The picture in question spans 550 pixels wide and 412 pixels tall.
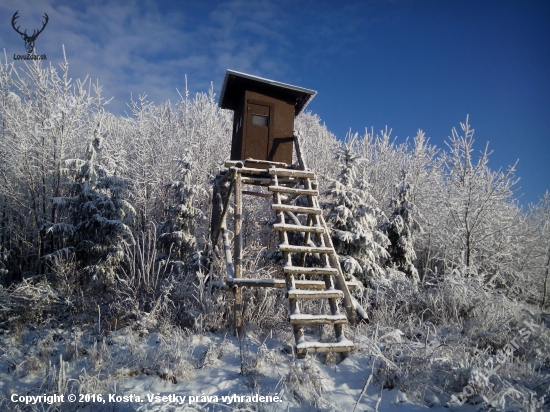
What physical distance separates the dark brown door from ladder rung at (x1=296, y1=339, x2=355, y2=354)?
469 centimetres

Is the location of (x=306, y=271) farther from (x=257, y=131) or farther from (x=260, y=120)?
(x=260, y=120)

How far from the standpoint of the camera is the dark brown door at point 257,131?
7223 millimetres

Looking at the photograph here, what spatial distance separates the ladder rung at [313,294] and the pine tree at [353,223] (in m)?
5.35

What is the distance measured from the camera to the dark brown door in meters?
7.22

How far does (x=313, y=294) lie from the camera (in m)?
4.26

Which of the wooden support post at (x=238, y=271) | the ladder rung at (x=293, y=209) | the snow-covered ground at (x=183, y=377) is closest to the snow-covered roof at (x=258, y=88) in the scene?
the wooden support post at (x=238, y=271)

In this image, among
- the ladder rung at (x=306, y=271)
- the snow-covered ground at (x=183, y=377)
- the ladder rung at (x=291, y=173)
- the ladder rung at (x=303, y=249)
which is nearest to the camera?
the snow-covered ground at (x=183, y=377)

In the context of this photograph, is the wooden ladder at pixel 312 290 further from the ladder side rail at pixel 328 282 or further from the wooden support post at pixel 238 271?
the wooden support post at pixel 238 271

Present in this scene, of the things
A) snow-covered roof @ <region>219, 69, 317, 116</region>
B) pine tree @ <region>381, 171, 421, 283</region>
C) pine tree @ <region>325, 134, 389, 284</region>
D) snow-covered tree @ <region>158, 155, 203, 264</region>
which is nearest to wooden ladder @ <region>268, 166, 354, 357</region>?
snow-covered roof @ <region>219, 69, 317, 116</region>

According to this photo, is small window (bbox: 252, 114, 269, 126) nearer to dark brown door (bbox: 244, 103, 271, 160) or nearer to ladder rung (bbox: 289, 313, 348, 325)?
dark brown door (bbox: 244, 103, 271, 160)

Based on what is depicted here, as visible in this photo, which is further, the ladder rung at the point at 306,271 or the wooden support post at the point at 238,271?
the wooden support post at the point at 238,271

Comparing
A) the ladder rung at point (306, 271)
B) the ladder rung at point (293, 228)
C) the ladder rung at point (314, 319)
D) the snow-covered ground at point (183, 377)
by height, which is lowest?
the snow-covered ground at point (183, 377)

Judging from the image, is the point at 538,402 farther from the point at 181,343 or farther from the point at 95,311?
the point at 95,311

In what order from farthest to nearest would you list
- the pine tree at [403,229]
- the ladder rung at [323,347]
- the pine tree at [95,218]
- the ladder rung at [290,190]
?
the pine tree at [403,229] → the pine tree at [95,218] → the ladder rung at [290,190] → the ladder rung at [323,347]
